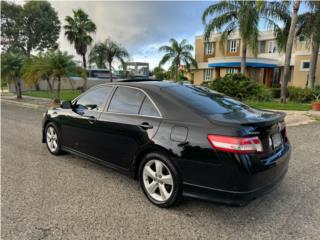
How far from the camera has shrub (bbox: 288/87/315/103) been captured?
15.1m

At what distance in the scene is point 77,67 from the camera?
1370cm

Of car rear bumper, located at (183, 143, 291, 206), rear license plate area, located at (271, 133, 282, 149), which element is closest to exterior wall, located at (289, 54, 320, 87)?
rear license plate area, located at (271, 133, 282, 149)

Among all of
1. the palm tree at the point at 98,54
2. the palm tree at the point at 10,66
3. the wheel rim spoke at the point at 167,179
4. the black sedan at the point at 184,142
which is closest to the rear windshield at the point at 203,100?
the black sedan at the point at 184,142

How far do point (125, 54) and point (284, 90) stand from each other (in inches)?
683

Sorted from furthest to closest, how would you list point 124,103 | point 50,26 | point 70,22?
point 50,26, point 70,22, point 124,103

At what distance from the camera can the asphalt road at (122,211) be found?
263 centimetres

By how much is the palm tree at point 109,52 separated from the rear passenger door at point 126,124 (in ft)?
77.0

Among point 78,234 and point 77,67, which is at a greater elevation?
point 77,67

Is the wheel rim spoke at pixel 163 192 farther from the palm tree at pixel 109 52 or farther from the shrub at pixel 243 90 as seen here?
the palm tree at pixel 109 52

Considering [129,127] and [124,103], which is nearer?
[129,127]

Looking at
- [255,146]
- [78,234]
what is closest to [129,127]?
[78,234]

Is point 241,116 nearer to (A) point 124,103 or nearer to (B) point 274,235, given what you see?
(B) point 274,235

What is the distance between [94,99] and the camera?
4277 mm

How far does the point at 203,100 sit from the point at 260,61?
2464 cm
